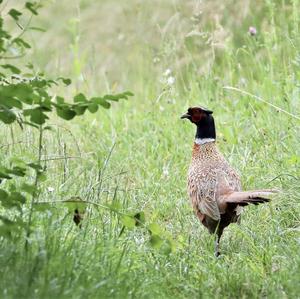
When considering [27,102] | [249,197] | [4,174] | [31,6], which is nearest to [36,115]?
[27,102]

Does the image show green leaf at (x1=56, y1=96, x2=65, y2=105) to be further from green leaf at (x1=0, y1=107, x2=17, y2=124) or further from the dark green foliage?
A: green leaf at (x1=0, y1=107, x2=17, y2=124)

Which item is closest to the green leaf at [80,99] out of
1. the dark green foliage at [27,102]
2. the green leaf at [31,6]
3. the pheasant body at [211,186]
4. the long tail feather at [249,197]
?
the dark green foliage at [27,102]

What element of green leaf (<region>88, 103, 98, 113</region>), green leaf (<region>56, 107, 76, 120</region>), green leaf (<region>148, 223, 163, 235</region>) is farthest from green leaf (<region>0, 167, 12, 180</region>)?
green leaf (<region>148, 223, 163, 235</region>)

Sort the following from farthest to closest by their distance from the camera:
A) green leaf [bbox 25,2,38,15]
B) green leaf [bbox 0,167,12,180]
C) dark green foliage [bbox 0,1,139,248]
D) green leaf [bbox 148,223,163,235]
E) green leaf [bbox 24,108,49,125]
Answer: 1. green leaf [bbox 148,223,163,235]
2. green leaf [bbox 0,167,12,180]
3. green leaf [bbox 24,108,49,125]
4. dark green foliage [bbox 0,1,139,248]
5. green leaf [bbox 25,2,38,15]

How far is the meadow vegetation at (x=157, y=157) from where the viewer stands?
4934 millimetres

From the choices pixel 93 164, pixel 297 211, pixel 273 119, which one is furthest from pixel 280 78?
pixel 297 211

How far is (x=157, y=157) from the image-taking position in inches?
314

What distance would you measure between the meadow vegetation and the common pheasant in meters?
0.12

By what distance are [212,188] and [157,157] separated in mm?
1616

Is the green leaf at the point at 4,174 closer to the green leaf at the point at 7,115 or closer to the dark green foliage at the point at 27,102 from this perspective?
the dark green foliage at the point at 27,102

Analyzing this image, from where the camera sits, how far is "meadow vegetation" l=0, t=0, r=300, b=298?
4.93m

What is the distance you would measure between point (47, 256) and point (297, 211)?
2.11 meters

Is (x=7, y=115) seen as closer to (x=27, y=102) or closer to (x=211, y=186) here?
(x=27, y=102)

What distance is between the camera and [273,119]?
7867 millimetres
